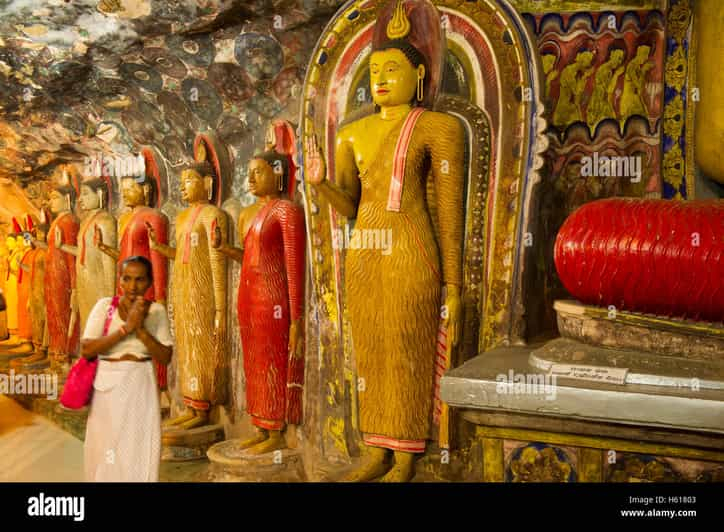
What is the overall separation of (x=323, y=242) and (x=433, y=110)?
0.98 m

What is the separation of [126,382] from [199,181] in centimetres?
214

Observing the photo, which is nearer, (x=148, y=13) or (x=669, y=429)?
(x=669, y=429)

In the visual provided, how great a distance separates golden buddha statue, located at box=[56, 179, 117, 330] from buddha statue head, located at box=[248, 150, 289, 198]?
269cm

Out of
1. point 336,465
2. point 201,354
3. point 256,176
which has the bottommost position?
point 336,465

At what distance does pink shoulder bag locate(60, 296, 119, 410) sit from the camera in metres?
3.82

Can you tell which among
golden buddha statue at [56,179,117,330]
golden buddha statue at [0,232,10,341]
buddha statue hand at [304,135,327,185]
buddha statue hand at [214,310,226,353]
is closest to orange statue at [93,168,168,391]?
golden buddha statue at [56,179,117,330]

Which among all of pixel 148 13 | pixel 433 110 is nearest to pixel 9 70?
pixel 148 13

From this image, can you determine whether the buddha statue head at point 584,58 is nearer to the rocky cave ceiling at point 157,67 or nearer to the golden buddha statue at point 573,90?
the golden buddha statue at point 573,90

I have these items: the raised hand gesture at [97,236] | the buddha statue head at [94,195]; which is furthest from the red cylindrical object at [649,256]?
the buddha statue head at [94,195]

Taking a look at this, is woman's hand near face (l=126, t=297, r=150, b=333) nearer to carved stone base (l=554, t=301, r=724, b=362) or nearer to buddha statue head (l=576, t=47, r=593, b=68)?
carved stone base (l=554, t=301, r=724, b=362)

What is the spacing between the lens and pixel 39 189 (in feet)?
28.0

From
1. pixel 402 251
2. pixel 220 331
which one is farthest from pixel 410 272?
pixel 220 331

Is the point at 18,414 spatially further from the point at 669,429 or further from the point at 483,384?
the point at 669,429

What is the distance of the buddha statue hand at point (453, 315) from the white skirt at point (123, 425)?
1552 mm
